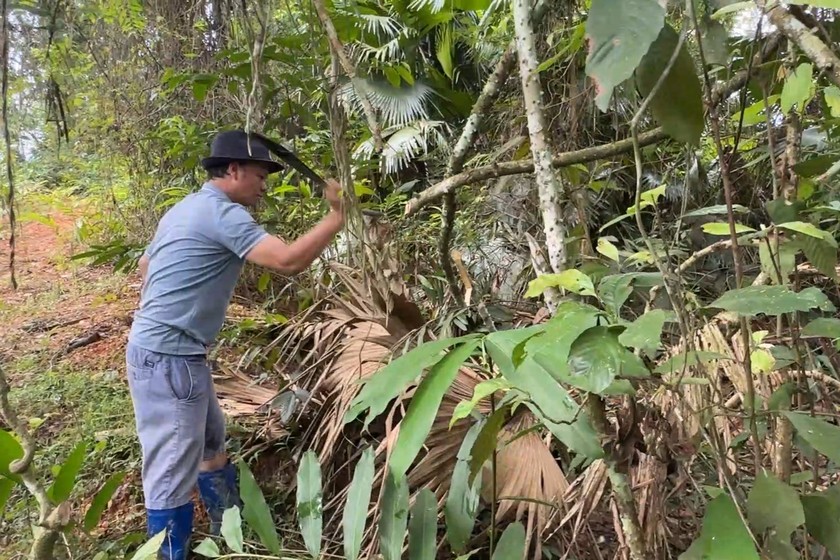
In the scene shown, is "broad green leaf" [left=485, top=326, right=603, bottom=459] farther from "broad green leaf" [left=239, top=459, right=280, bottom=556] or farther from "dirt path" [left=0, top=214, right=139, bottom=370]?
"dirt path" [left=0, top=214, right=139, bottom=370]

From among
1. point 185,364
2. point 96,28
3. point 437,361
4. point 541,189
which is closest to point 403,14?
point 96,28

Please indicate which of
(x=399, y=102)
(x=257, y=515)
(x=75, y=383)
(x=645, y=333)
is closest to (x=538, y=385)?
(x=645, y=333)

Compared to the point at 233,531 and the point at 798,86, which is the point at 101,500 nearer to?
the point at 233,531

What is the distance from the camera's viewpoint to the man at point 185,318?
1.80m

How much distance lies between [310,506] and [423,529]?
229 millimetres

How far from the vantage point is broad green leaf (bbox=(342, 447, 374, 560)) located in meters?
1.04

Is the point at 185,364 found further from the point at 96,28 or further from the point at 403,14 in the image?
the point at 403,14

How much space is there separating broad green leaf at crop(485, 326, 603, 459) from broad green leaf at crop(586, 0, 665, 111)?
325 mm

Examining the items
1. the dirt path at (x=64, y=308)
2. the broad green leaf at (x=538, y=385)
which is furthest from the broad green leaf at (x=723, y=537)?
the dirt path at (x=64, y=308)

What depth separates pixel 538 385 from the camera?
808 mm

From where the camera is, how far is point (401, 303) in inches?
75.4

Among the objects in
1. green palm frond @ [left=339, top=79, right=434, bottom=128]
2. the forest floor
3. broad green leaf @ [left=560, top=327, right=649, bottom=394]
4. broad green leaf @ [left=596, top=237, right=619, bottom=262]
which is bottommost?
the forest floor

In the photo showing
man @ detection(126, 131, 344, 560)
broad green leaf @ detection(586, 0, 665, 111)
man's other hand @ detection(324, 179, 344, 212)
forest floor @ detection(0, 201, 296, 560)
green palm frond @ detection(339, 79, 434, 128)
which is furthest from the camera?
green palm frond @ detection(339, 79, 434, 128)

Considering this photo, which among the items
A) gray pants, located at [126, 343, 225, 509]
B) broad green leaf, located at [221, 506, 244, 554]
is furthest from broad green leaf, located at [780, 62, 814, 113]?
gray pants, located at [126, 343, 225, 509]
